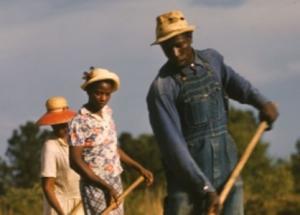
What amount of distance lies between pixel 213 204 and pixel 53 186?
163 inches

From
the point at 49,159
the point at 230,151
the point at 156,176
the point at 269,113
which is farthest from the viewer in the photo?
the point at 156,176

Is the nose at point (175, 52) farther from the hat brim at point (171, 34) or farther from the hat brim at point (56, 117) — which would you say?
the hat brim at point (56, 117)

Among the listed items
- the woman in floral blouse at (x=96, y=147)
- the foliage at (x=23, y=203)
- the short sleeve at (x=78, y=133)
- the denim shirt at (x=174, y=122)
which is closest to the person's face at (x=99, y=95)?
the woman in floral blouse at (x=96, y=147)

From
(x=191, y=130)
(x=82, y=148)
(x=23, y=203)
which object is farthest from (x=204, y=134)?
(x=23, y=203)

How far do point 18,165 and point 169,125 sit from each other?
4387cm

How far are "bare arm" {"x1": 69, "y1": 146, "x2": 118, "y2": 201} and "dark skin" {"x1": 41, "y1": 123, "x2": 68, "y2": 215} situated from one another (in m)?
1.63

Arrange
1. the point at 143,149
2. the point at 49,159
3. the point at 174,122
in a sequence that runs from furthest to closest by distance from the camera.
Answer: the point at 143,149 → the point at 49,159 → the point at 174,122

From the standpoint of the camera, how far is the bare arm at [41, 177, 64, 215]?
1154 cm

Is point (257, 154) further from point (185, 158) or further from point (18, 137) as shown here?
point (185, 158)

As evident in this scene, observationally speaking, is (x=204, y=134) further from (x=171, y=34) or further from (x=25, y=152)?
(x=25, y=152)

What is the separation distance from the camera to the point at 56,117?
38.8ft

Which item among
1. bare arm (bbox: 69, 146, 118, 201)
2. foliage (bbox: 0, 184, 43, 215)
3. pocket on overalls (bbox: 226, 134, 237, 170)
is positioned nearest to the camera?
pocket on overalls (bbox: 226, 134, 237, 170)

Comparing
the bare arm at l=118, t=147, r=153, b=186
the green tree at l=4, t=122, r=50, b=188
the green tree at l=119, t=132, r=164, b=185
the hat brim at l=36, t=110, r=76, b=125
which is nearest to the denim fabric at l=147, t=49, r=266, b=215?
the bare arm at l=118, t=147, r=153, b=186

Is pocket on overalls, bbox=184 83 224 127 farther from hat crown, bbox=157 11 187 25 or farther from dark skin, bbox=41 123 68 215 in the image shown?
dark skin, bbox=41 123 68 215
